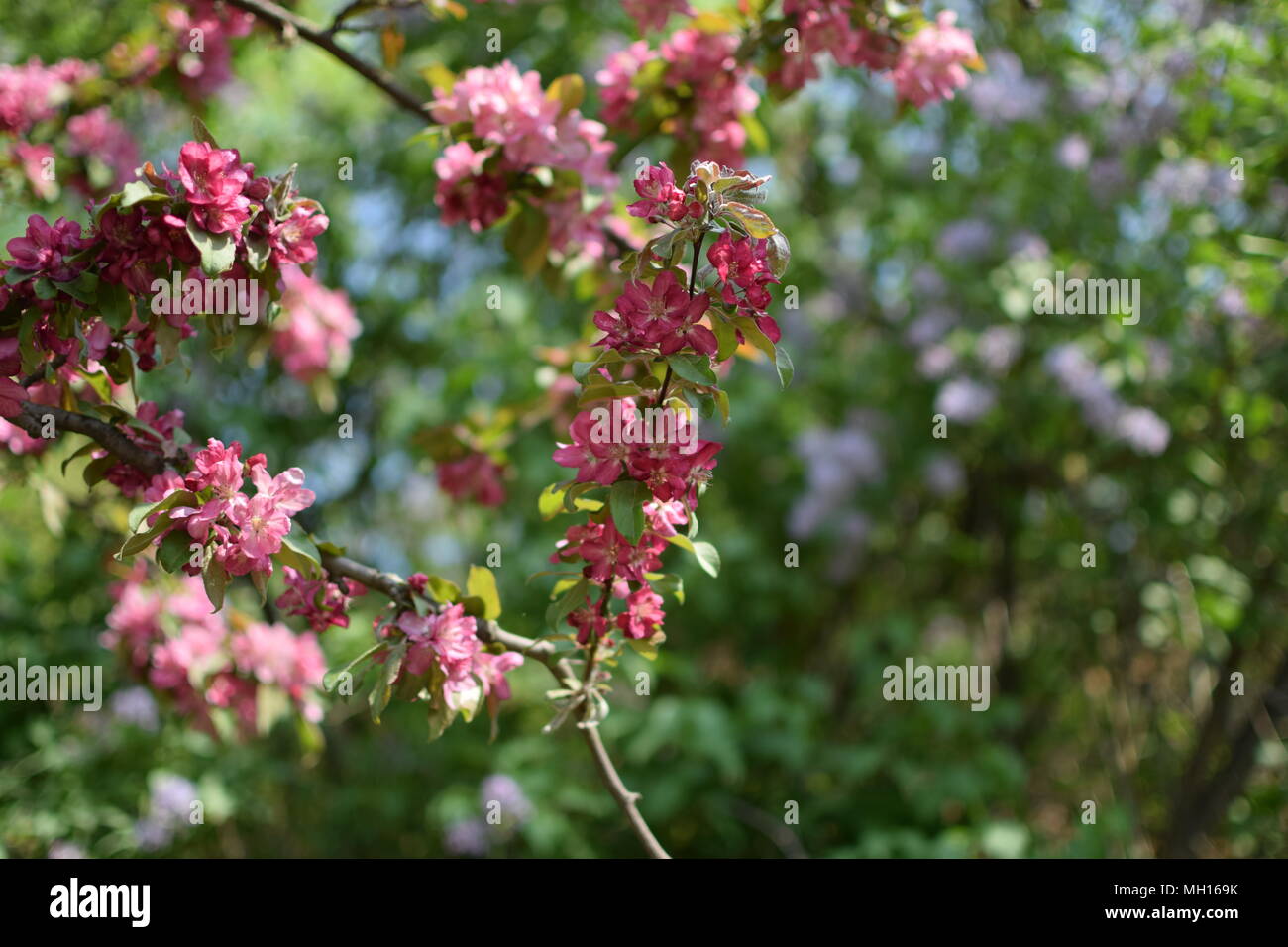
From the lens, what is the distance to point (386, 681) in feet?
4.01

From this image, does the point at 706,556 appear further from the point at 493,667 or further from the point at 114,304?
the point at 114,304

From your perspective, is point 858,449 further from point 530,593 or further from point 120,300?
point 120,300

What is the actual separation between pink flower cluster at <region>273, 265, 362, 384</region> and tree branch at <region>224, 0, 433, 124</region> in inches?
26.8

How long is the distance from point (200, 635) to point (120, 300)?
912 millimetres

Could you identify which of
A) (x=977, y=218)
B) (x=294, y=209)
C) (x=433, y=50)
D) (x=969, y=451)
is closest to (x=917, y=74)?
(x=294, y=209)

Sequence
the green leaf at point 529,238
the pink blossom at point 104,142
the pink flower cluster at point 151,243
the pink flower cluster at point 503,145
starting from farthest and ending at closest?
the pink blossom at point 104,142, the green leaf at point 529,238, the pink flower cluster at point 503,145, the pink flower cluster at point 151,243

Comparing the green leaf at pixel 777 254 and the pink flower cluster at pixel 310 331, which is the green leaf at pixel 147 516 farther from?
the pink flower cluster at pixel 310 331

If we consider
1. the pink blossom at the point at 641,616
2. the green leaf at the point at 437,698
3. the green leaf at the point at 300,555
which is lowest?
the green leaf at the point at 437,698

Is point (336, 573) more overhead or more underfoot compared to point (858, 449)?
more underfoot

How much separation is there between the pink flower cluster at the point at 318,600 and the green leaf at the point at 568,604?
10.9 inches

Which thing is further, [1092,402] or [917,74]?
[1092,402]

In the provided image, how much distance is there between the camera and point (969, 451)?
10.7 ft

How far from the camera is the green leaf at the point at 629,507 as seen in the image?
1.15 meters

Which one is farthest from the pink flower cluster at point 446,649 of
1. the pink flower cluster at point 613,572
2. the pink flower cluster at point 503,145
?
the pink flower cluster at point 503,145
